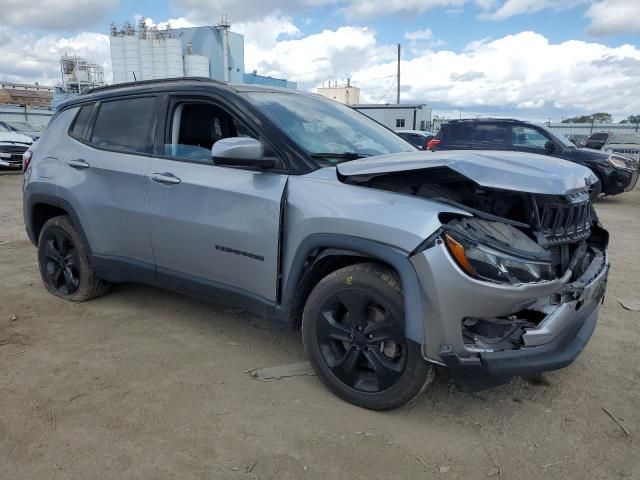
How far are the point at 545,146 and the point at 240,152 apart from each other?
883 centimetres

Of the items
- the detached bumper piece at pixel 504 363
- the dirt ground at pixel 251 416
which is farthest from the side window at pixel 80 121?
the detached bumper piece at pixel 504 363

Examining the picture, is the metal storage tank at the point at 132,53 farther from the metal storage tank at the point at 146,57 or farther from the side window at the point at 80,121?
the side window at the point at 80,121

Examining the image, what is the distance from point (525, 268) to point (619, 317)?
7.72 feet

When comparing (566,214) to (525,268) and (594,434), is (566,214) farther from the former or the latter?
(594,434)

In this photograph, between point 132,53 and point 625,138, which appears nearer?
point 625,138

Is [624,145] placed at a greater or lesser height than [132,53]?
lesser

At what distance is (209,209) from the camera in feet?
10.4

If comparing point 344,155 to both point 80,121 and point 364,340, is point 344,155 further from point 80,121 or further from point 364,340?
point 80,121

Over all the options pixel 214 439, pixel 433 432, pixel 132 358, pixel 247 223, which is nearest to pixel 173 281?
pixel 132 358

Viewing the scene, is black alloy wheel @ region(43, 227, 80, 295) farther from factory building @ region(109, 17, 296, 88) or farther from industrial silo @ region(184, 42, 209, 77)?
industrial silo @ region(184, 42, 209, 77)

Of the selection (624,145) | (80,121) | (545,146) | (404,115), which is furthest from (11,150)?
(404,115)

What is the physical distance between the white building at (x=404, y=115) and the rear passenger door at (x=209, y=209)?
36.3 metres

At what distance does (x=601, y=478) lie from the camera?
2285 mm

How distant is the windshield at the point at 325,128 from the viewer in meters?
3.14
